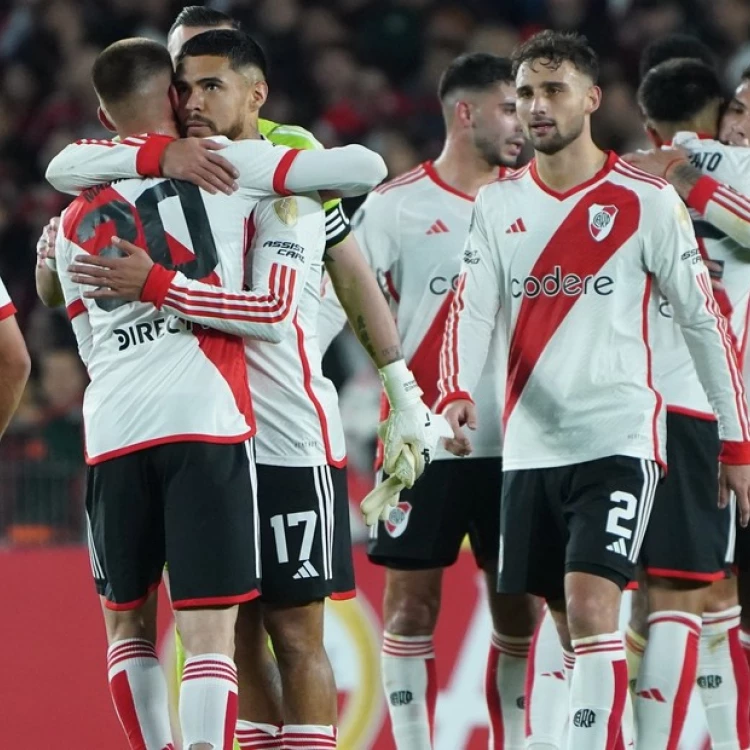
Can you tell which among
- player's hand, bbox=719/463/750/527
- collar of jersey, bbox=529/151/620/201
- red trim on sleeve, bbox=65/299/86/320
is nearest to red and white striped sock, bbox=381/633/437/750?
player's hand, bbox=719/463/750/527

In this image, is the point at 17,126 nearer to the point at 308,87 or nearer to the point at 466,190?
the point at 308,87

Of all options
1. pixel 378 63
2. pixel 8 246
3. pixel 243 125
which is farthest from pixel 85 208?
pixel 378 63

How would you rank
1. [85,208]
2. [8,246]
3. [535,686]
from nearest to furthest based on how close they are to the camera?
[85,208]
[535,686]
[8,246]

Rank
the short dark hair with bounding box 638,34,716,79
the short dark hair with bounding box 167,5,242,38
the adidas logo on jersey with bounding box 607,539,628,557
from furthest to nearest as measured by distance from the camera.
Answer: the short dark hair with bounding box 638,34,716,79 → the short dark hair with bounding box 167,5,242,38 → the adidas logo on jersey with bounding box 607,539,628,557

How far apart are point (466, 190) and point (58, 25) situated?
302 inches

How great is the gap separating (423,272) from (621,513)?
1474mm

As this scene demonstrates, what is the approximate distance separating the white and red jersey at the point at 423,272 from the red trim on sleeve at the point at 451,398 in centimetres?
77

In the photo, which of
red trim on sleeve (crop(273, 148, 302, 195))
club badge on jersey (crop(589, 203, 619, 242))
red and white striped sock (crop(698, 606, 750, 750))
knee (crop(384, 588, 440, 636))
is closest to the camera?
red trim on sleeve (crop(273, 148, 302, 195))

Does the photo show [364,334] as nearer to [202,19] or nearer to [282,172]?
[282,172]

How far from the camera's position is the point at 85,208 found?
4.70 meters

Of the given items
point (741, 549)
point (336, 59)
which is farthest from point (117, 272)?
point (336, 59)

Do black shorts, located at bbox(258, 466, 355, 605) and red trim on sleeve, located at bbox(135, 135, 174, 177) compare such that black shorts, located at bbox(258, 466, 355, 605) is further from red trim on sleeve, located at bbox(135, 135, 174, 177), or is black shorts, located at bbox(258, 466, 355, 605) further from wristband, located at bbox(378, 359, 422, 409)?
red trim on sleeve, located at bbox(135, 135, 174, 177)

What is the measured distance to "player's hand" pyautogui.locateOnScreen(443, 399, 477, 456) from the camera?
5266 mm

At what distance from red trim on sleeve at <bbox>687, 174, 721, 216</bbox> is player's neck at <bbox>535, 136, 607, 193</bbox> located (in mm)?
480
